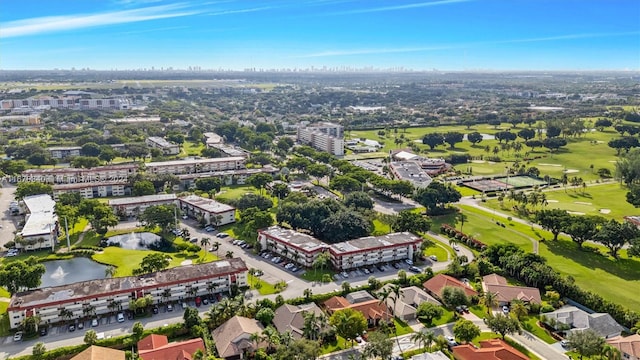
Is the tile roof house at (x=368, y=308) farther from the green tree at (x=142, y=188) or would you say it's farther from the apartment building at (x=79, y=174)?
the apartment building at (x=79, y=174)

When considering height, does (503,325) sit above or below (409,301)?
above

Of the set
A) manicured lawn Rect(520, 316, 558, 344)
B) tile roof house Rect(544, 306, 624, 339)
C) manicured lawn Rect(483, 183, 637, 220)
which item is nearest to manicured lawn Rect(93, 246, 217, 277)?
manicured lawn Rect(520, 316, 558, 344)

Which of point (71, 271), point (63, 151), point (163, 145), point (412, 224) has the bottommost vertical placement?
point (71, 271)

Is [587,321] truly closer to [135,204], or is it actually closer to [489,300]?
[489,300]

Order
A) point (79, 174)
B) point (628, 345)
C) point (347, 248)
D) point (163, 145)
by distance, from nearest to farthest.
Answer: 1. point (628, 345)
2. point (347, 248)
3. point (79, 174)
4. point (163, 145)

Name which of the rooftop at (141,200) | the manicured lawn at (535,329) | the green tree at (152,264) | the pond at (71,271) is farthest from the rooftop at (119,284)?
the rooftop at (141,200)

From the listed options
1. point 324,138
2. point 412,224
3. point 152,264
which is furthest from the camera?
point 324,138

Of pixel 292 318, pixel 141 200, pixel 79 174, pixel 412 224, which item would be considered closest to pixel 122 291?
pixel 292 318
